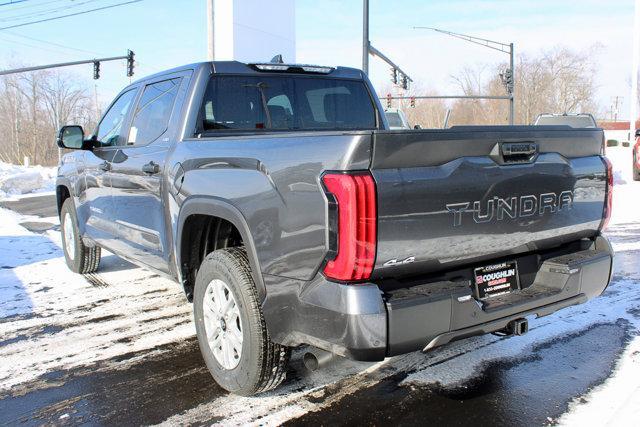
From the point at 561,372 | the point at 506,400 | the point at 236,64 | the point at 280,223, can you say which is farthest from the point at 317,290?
the point at 236,64

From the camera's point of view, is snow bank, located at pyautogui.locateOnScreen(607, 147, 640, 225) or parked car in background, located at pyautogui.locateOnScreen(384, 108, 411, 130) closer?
snow bank, located at pyautogui.locateOnScreen(607, 147, 640, 225)

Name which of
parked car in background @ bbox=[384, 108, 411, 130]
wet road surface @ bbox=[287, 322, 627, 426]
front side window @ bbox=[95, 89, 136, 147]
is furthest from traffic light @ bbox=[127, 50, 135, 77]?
wet road surface @ bbox=[287, 322, 627, 426]

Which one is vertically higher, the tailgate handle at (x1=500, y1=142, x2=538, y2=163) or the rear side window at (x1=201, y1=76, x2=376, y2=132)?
the rear side window at (x1=201, y1=76, x2=376, y2=132)

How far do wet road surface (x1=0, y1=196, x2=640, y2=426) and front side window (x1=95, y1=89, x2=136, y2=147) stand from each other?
1.89m

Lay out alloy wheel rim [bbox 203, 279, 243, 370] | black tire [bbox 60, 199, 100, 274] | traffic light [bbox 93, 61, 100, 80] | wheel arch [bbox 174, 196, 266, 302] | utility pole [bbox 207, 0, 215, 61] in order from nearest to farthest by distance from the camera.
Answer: wheel arch [bbox 174, 196, 266, 302] < alloy wheel rim [bbox 203, 279, 243, 370] < black tire [bbox 60, 199, 100, 274] < utility pole [bbox 207, 0, 215, 61] < traffic light [bbox 93, 61, 100, 80]

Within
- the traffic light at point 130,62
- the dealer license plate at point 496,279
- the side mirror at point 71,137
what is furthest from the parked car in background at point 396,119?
the traffic light at point 130,62

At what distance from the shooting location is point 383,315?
2.52 meters

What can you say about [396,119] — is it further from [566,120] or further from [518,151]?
[518,151]

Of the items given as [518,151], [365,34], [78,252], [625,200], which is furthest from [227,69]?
[365,34]

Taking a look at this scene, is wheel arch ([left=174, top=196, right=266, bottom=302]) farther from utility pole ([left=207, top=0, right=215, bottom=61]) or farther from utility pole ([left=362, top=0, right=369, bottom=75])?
utility pole ([left=207, top=0, right=215, bottom=61])

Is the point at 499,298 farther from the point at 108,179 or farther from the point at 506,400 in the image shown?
the point at 108,179

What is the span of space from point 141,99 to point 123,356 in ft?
7.04

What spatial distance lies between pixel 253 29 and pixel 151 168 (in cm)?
3335

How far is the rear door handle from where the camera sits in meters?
4.11
